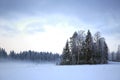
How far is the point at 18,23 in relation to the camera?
1405cm

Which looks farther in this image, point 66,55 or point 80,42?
point 66,55

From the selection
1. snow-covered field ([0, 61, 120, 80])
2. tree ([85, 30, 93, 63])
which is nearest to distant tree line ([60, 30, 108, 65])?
tree ([85, 30, 93, 63])

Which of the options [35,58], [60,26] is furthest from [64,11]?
[35,58]

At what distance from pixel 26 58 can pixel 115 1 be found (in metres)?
35.1

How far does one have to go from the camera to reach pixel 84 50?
25.9 m

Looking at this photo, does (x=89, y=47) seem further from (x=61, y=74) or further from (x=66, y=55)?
(x=61, y=74)

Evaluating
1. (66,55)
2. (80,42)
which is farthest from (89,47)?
(66,55)

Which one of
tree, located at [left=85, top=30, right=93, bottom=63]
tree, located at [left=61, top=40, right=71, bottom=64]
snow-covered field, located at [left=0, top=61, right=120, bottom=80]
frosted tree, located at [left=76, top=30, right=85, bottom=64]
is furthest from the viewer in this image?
tree, located at [left=61, top=40, right=71, bottom=64]

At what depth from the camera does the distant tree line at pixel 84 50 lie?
25.6 m

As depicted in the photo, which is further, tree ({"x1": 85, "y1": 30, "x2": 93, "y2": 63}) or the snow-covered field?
tree ({"x1": 85, "y1": 30, "x2": 93, "y2": 63})

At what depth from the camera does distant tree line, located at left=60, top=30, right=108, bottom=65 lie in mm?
25609

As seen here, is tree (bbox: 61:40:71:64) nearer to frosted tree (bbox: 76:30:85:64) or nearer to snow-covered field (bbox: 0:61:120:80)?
frosted tree (bbox: 76:30:85:64)

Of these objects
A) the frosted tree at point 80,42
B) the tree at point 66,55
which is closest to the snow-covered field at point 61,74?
the frosted tree at point 80,42

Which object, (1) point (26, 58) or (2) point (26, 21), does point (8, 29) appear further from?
(1) point (26, 58)
